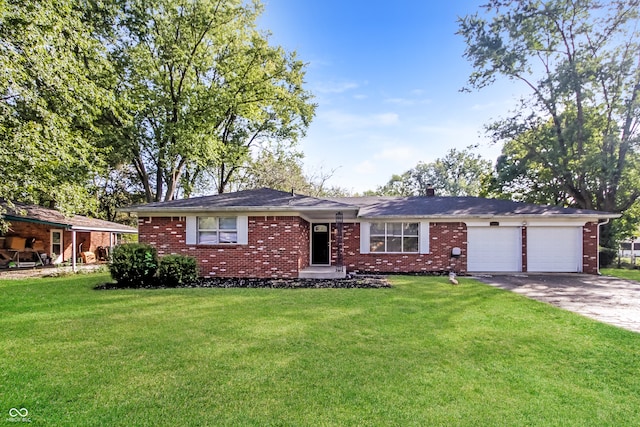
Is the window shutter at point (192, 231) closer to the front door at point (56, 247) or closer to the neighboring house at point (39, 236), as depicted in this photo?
the neighboring house at point (39, 236)

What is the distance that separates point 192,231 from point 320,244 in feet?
18.5

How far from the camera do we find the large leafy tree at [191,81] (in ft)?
56.5

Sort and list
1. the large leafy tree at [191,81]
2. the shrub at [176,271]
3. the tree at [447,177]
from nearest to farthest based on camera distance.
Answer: the shrub at [176,271]
the large leafy tree at [191,81]
the tree at [447,177]

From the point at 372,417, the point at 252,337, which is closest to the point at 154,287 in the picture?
the point at 252,337

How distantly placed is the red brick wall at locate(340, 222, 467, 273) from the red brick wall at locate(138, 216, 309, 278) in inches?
133

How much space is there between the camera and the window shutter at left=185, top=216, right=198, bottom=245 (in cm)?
1192

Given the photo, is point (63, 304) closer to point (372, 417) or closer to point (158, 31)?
point (372, 417)

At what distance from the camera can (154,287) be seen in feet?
32.5

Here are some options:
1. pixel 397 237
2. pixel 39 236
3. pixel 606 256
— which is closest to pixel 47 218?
pixel 39 236

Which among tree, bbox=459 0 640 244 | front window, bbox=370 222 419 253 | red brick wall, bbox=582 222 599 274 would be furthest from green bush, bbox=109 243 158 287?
tree, bbox=459 0 640 244

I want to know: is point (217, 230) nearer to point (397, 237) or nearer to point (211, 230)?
point (211, 230)

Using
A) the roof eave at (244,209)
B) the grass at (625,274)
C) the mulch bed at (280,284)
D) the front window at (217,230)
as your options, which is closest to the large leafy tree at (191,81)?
the roof eave at (244,209)

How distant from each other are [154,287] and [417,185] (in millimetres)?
42678

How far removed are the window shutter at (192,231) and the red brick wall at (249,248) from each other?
0.49 feet
